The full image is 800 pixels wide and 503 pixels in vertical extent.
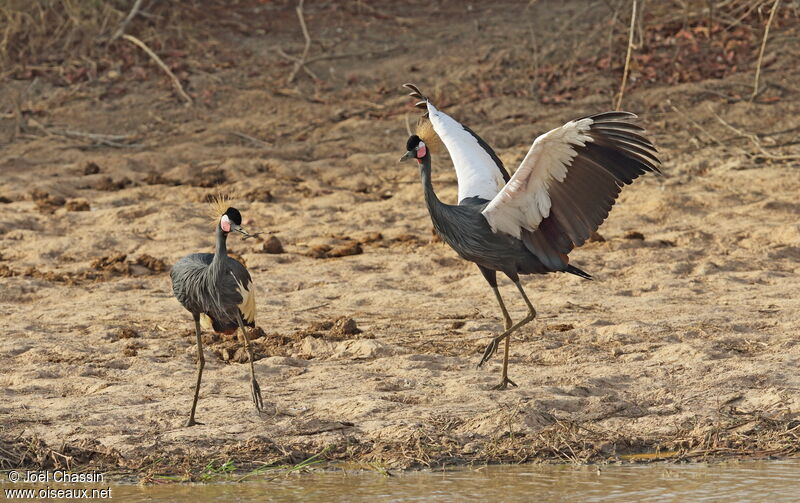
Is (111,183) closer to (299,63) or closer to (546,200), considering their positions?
(299,63)

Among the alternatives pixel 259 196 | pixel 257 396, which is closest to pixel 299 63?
pixel 259 196

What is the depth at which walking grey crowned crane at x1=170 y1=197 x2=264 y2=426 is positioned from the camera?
235 inches

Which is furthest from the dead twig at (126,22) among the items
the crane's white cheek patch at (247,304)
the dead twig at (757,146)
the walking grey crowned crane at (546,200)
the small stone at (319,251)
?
the crane's white cheek patch at (247,304)

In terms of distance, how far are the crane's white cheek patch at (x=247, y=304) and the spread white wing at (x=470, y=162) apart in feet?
4.64

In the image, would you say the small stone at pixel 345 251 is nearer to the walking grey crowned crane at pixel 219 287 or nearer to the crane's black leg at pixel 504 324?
the crane's black leg at pixel 504 324

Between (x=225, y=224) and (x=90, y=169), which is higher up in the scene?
(x=90, y=169)

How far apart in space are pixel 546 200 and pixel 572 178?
0.61 feet

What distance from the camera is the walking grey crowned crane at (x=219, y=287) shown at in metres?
5.97

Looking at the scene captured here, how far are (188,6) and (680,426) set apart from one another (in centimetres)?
976

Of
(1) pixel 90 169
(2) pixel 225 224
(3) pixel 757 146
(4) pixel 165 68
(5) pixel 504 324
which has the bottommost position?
(5) pixel 504 324

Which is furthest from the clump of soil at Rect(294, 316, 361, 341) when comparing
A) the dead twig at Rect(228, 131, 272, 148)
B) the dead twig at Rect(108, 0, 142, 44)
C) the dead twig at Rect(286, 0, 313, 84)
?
the dead twig at Rect(108, 0, 142, 44)

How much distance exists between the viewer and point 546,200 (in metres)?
6.23

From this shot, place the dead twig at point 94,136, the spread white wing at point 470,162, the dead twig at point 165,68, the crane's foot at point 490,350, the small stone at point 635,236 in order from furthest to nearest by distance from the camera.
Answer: the dead twig at point 165,68
the dead twig at point 94,136
the small stone at point 635,236
the spread white wing at point 470,162
the crane's foot at point 490,350

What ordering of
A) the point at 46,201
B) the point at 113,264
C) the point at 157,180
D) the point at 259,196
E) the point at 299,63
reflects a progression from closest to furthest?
1. the point at 113,264
2. the point at 46,201
3. the point at 259,196
4. the point at 157,180
5. the point at 299,63
